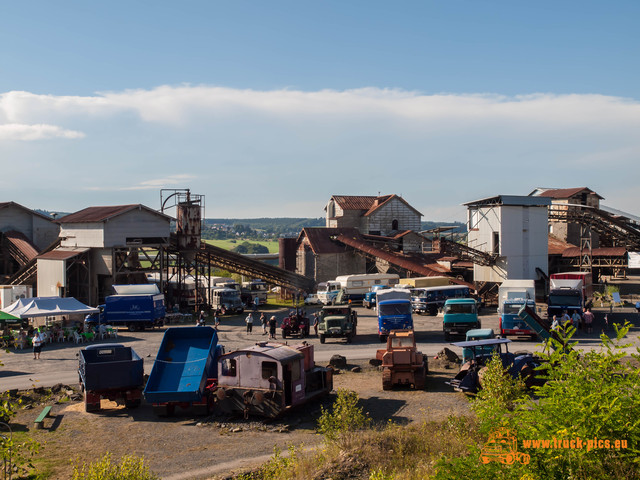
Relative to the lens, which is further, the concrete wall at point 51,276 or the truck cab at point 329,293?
the truck cab at point 329,293

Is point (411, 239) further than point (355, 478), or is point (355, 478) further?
point (411, 239)

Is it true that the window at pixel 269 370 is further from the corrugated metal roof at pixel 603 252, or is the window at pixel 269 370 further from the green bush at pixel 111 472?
the corrugated metal roof at pixel 603 252

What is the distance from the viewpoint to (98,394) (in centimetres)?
2088

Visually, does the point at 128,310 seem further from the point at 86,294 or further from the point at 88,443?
the point at 88,443

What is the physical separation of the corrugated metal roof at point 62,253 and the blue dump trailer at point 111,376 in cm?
2731

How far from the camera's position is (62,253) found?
1902 inches

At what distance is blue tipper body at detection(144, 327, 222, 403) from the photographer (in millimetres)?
19594

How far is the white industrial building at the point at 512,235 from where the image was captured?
50.5 meters

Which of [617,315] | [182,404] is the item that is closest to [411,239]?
[617,315]

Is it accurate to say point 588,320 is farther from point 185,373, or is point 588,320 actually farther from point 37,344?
point 37,344

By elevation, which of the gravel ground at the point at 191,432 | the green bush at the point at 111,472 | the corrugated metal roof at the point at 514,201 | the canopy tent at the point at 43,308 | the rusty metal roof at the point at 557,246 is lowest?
the gravel ground at the point at 191,432

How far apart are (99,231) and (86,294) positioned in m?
5.85

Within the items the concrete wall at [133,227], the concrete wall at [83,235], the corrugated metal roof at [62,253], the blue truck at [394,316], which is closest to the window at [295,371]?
the blue truck at [394,316]

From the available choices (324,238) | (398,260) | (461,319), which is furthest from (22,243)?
(461,319)
